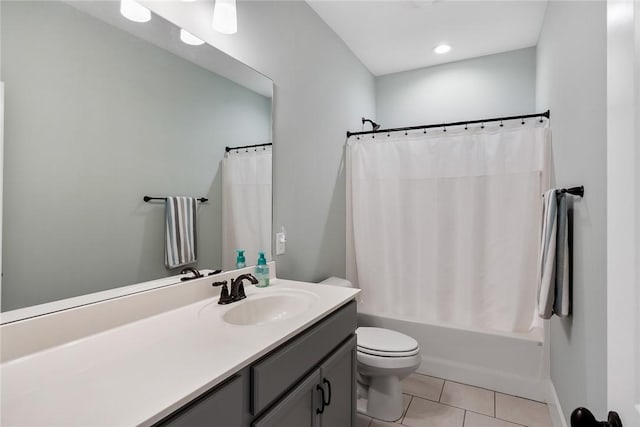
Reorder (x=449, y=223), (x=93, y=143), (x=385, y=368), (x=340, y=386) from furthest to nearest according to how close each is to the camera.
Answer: (x=449, y=223)
(x=385, y=368)
(x=340, y=386)
(x=93, y=143)

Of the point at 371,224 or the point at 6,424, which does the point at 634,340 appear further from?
the point at 371,224

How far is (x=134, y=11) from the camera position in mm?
1140

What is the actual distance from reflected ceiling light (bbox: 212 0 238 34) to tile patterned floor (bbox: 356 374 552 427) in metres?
2.21

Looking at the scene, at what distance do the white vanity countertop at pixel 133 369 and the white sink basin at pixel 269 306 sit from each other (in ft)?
0.53

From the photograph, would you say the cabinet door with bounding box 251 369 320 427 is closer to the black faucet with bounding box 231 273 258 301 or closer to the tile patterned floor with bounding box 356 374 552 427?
the black faucet with bounding box 231 273 258 301

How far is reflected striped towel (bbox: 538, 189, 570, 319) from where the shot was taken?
1403mm

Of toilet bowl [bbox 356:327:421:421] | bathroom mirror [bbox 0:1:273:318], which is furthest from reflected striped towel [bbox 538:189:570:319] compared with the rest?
bathroom mirror [bbox 0:1:273:318]

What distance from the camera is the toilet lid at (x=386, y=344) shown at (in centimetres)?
179

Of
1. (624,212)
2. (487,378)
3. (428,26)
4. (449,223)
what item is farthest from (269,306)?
(428,26)

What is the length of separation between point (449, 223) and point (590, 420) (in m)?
1.92

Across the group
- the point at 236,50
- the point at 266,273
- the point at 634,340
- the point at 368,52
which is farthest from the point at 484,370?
the point at 368,52

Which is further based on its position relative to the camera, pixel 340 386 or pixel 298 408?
pixel 340 386

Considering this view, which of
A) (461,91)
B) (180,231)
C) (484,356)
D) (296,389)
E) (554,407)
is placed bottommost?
(554,407)

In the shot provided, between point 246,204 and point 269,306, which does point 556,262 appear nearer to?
point 269,306
